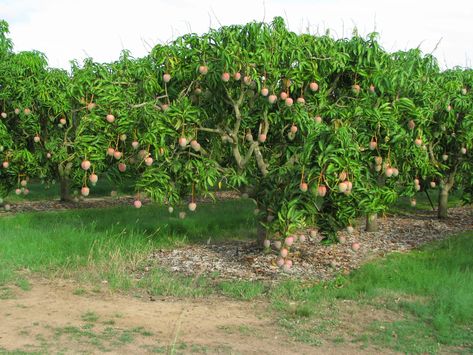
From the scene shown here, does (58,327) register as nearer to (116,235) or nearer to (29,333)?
(29,333)

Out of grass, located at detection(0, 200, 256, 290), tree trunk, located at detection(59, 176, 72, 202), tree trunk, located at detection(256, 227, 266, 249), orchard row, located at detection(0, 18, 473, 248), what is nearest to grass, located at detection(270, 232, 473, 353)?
Result: orchard row, located at detection(0, 18, 473, 248)

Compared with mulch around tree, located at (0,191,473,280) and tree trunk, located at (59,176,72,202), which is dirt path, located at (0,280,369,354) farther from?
tree trunk, located at (59,176,72,202)

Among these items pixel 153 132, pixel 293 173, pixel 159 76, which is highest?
pixel 159 76

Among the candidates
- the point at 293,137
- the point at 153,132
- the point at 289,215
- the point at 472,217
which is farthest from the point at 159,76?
the point at 472,217

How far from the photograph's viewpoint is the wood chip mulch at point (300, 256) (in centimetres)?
765

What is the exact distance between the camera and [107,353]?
15.5 feet

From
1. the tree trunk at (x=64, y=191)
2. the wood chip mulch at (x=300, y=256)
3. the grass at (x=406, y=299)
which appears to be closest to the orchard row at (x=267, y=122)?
the grass at (x=406, y=299)

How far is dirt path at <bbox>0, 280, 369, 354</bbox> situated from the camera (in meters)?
4.90

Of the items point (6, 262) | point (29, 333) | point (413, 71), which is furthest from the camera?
point (413, 71)

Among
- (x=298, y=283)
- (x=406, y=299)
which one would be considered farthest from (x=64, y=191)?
(x=406, y=299)

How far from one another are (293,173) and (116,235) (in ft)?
12.1

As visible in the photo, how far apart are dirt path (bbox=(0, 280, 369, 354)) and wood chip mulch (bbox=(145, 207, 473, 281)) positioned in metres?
1.30

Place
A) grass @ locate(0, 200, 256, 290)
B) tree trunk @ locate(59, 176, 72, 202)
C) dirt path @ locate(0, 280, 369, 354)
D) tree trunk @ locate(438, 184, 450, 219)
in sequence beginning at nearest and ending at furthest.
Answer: dirt path @ locate(0, 280, 369, 354), grass @ locate(0, 200, 256, 290), tree trunk @ locate(438, 184, 450, 219), tree trunk @ locate(59, 176, 72, 202)

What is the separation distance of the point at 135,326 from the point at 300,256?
351 cm
